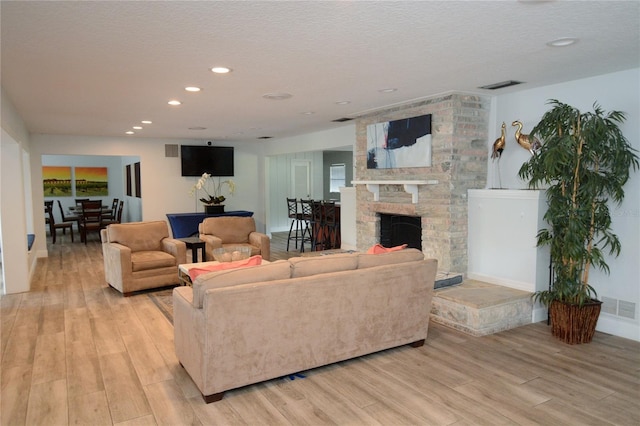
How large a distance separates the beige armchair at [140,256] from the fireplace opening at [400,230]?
277 cm

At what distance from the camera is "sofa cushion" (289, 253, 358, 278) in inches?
123

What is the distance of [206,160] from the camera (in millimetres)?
9992

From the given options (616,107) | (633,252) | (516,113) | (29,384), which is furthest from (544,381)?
(29,384)

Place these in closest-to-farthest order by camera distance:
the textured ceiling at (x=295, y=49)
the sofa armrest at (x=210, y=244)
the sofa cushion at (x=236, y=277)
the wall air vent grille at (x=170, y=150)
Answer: the textured ceiling at (x=295, y=49) < the sofa cushion at (x=236, y=277) < the sofa armrest at (x=210, y=244) < the wall air vent grille at (x=170, y=150)

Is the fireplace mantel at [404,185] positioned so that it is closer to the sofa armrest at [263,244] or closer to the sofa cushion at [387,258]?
the sofa cushion at [387,258]

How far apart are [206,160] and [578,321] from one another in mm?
8211

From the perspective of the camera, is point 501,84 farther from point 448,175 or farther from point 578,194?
point 578,194

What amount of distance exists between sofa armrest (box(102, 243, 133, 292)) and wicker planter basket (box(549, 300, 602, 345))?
4.82m

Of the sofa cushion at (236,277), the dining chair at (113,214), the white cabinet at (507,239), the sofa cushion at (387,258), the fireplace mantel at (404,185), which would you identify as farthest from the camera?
the dining chair at (113,214)

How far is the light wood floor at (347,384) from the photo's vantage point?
2.66m

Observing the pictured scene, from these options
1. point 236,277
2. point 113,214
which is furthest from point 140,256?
point 113,214

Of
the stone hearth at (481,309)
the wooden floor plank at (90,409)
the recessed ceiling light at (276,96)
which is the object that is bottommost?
the wooden floor plank at (90,409)

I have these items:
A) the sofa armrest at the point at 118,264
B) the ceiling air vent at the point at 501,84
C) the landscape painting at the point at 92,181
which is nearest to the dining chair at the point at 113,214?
the landscape painting at the point at 92,181

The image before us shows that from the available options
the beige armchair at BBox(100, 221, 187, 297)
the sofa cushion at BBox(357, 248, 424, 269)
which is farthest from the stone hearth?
the beige armchair at BBox(100, 221, 187, 297)
